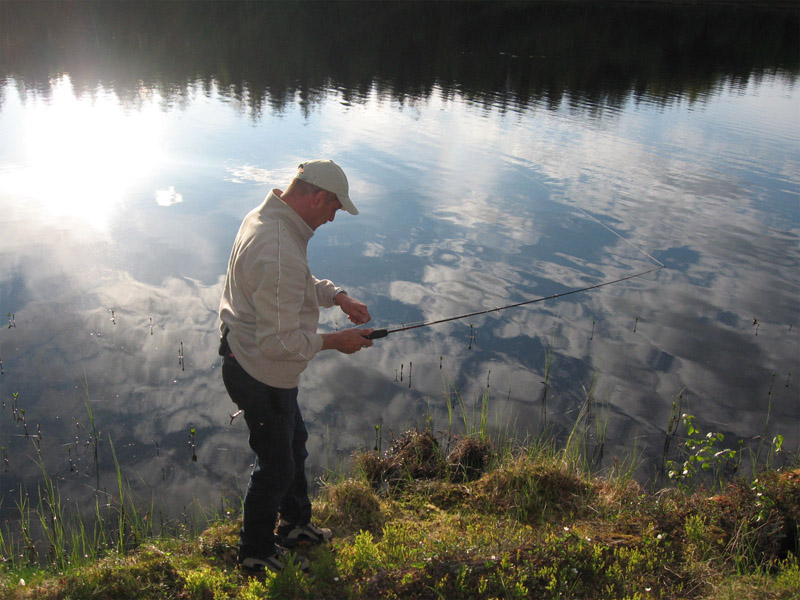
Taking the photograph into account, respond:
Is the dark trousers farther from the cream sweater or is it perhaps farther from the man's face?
the man's face

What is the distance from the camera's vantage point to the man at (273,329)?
3.26 meters

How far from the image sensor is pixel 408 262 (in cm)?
1007

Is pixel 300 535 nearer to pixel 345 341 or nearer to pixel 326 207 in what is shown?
pixel 345 341

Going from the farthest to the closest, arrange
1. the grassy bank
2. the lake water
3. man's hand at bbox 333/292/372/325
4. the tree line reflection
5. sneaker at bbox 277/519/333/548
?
the tree line reflection < the lake water < sneaker at bbox 277/519/333/548 < man's hand at bbox 333/292/372/325 < the grassy bank

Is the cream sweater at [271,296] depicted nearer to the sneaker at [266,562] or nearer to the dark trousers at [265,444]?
the dark trousers at [265,444]

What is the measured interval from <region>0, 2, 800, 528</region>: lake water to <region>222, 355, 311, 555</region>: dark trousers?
1.68 meters

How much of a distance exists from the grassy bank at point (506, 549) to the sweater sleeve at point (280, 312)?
1.37 meters

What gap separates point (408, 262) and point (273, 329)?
22.6ft

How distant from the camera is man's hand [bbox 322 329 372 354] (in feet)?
11.7

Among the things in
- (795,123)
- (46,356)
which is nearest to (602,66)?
(795,123)

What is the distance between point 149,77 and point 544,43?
26193 mm

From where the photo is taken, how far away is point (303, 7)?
57844mm

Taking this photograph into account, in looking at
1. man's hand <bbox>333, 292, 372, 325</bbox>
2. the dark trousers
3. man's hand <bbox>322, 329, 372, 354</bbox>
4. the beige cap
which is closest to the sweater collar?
the beige cap

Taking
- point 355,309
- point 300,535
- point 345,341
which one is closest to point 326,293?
point 355,309
